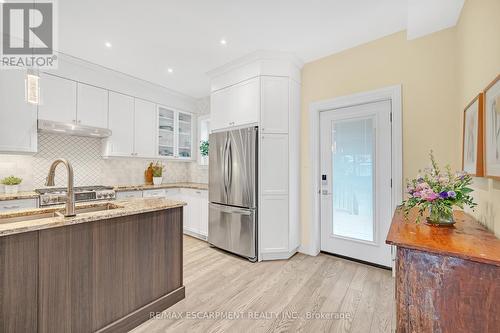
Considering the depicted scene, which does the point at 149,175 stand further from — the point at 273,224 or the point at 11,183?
the point at 273,224

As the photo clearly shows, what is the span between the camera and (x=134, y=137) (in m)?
3.80

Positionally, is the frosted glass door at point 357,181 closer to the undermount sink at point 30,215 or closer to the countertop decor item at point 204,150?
the countertop decor item at point 204,150

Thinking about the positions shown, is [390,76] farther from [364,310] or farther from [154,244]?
[154,244]

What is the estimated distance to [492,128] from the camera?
1228 millimetres

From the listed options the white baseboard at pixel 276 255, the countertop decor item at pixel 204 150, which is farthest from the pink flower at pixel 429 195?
the countertop decor item at pixel 204 150

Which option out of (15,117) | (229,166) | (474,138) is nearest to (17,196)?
(15,117)

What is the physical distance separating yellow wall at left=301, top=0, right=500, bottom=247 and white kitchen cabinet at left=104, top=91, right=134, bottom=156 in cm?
329

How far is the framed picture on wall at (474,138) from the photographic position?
1397mm

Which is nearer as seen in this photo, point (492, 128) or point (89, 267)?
point (492, 128)

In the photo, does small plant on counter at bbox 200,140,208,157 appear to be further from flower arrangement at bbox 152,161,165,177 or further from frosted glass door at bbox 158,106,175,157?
flower arrangement at bbox 152,161,165,177

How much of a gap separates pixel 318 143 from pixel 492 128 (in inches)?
76.6

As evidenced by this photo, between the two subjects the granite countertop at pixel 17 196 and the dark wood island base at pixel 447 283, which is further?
the granite countertop at pixel 17 196

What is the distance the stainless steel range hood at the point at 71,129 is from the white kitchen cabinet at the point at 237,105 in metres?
1.72

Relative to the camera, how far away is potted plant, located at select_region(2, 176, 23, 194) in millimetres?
2727
